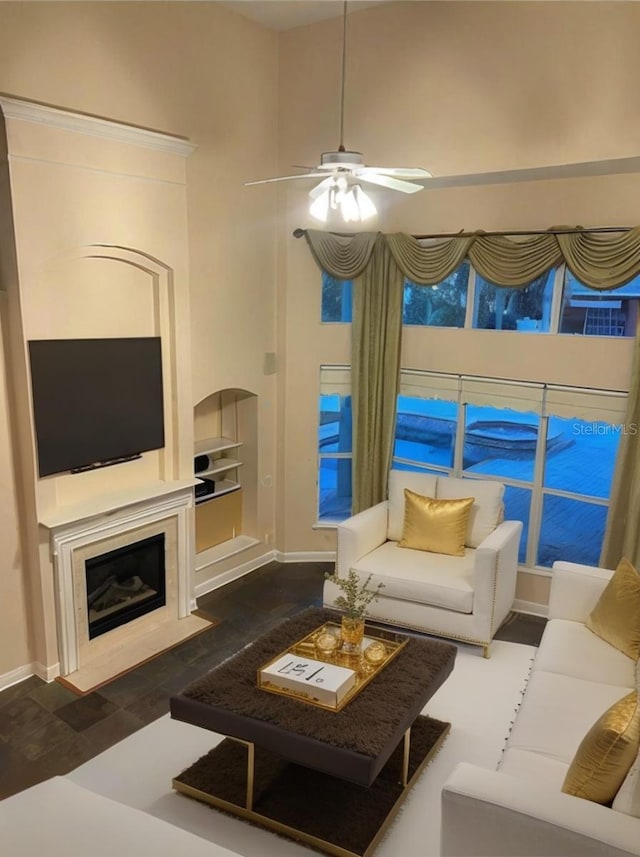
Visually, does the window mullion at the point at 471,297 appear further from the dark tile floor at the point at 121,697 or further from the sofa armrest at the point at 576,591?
the dark tile floor at the point at 121,697

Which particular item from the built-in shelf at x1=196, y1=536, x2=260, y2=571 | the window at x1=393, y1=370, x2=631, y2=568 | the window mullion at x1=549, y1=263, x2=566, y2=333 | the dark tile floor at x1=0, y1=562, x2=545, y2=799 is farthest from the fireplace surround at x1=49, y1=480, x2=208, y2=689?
the window mullion at x1=549, y1=263, x2=566, y2=333

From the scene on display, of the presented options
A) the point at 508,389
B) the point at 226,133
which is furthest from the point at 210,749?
the point at 226,133

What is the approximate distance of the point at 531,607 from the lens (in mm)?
5148

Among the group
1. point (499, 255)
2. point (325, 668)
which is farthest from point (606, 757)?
point (499, 255)

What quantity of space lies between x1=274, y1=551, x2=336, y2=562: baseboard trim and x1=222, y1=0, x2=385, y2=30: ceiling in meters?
4.23

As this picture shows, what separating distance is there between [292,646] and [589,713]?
1.45 metres

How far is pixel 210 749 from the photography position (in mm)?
3557

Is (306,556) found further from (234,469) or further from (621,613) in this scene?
(621,613)

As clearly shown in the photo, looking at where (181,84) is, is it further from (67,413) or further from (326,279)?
(67,413)

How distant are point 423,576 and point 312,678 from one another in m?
1.57

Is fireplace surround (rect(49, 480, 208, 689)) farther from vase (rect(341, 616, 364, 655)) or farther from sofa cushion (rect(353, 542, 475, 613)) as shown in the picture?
vase (rect(341, 616, 364, 655))

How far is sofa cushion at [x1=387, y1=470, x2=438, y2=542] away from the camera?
16.9 feet

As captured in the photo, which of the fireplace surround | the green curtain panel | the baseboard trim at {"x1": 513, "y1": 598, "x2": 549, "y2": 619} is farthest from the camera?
the green curtain panel

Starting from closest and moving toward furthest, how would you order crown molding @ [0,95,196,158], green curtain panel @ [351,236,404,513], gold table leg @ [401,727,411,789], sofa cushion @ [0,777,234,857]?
1. sofa cushion @ [0,777,234,857]
2. gold table leg @ [401,727,411,789]
3. crown molding @ [0,95,196,158]
4. green curtain panel @ [351,236,404,513]
